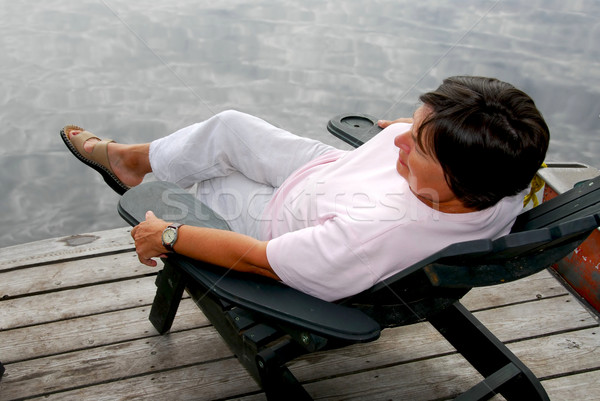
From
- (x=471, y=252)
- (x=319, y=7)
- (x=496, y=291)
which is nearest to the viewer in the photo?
(x=471, y=252)

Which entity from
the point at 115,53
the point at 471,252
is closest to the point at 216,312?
the point at 471,252

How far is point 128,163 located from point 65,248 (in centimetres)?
54

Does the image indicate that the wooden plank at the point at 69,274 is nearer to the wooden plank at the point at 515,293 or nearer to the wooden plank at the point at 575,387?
the wooden plank at the point at 515,293

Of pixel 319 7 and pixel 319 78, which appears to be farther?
pixel 319 7

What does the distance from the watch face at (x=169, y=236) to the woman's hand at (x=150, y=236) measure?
2 cm

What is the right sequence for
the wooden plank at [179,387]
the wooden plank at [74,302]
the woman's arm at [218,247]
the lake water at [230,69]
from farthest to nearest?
the lake water at [230,69]
the wooden plank at [74,302]
the wooden plank at [179,387]
the woman's arm at [218,247]

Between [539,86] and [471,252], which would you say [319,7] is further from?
[471,252]

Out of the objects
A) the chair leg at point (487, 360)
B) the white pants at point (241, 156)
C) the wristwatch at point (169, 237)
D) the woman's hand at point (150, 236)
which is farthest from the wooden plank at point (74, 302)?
the chair leg at point (487, 360)

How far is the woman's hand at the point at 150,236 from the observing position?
1725 mm

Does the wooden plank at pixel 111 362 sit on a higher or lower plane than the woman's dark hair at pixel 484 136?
lower

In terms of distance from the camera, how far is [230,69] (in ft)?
17.3

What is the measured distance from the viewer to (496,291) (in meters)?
2.54

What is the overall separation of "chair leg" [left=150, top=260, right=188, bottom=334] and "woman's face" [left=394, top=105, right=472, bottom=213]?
2.65ft

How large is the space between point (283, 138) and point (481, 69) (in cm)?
395
